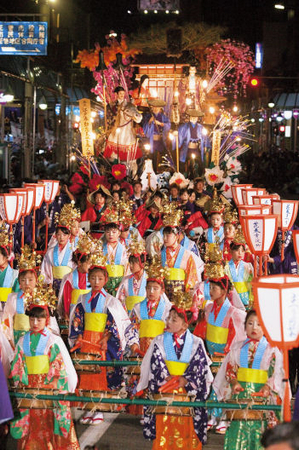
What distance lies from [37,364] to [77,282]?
2926 mm

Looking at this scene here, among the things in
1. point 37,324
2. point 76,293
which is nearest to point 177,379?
point 37,324

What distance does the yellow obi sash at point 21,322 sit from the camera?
8.20 m

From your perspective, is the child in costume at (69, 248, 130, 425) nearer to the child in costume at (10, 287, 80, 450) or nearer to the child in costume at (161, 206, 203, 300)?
the child in costume at (10, 287, 80, 450)

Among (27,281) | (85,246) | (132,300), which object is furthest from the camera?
(85,246)

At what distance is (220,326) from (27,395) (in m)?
2.51

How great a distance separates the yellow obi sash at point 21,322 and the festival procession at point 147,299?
0.6 inches

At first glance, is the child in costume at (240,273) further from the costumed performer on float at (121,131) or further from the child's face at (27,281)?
the costumed performer on float at (121,131)

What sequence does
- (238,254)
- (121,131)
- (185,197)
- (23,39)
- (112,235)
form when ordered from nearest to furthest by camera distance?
(238,254) → (112,235) → (185,197) → (121,131) → (23,39)

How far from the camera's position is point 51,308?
7207 mm

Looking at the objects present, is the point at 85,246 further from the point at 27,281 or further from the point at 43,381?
the point at 43,381

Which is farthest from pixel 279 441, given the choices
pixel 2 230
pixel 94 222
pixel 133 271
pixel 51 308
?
pixel 94 222

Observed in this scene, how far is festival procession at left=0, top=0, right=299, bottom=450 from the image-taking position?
6.10 m

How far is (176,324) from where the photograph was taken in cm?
670

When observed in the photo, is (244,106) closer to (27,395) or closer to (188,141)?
(188,141)
